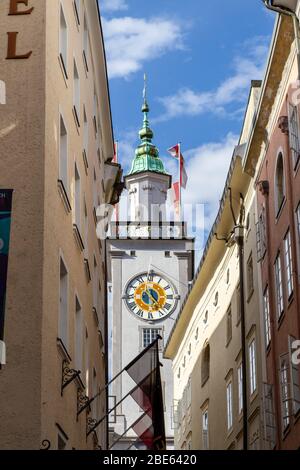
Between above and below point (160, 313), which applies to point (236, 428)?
below

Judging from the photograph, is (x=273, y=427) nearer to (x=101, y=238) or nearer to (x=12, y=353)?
(x=101, y=238)

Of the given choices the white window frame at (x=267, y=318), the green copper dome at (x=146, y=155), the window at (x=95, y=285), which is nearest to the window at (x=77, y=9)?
the window at (x=95, y=285)

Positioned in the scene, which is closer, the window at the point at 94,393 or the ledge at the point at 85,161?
the ledge at the point at 85,161

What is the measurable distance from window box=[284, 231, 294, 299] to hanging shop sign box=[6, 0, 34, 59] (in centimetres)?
898

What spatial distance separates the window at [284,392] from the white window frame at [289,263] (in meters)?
1.77

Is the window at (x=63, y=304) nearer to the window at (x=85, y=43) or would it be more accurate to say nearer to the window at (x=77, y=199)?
the window at (x=77, y=199)

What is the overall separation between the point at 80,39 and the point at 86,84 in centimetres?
171

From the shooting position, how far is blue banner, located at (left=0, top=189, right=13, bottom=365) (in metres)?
16.2

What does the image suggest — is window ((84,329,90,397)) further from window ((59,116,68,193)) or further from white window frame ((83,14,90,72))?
white window frame ((83,14,90,72))

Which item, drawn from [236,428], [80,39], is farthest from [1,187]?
[236,428]

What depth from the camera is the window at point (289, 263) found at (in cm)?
2575

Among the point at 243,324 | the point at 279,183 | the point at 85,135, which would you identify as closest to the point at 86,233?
the point at 85,135

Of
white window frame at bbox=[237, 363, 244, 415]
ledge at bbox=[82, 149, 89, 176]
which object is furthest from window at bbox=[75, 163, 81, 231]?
white window frame at bbox=[237, 363, 244, 415]
